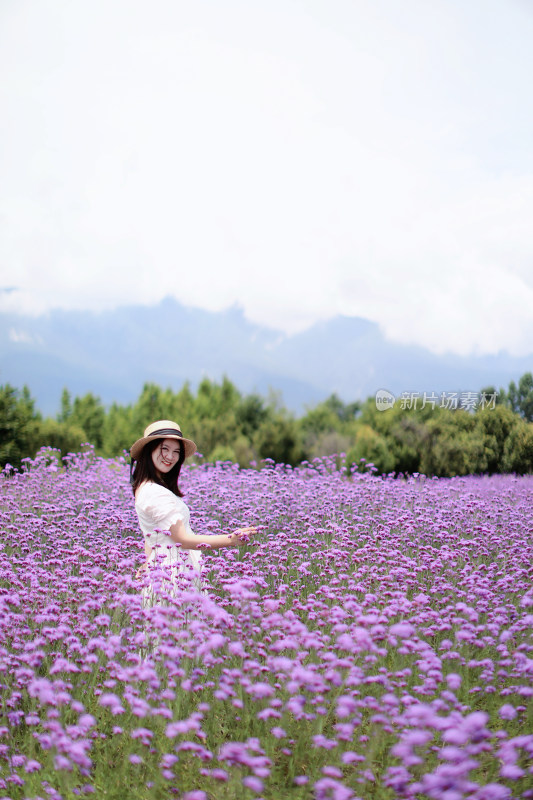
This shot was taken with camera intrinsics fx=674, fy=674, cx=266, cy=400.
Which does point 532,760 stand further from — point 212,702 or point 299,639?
point 212,702

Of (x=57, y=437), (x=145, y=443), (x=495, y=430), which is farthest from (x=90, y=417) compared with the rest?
(x=145, y=443)

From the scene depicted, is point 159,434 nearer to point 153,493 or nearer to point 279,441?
point 153,493

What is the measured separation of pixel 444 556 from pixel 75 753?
2.67 m

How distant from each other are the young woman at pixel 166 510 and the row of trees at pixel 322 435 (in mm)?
8360

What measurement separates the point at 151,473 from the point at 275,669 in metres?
1.89

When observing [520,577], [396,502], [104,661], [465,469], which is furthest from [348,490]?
[465,469]

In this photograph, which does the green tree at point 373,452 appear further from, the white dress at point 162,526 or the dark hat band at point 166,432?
the white dress at point 162,526

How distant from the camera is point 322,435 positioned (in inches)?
704

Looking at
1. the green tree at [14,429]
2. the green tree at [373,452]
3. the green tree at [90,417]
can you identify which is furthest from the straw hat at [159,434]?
the green tree at [90,417]

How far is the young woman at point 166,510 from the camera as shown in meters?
4.04

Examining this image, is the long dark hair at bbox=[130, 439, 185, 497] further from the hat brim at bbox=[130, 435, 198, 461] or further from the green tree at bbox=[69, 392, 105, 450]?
the green tree at bbox=[69, 392, 105, 450]

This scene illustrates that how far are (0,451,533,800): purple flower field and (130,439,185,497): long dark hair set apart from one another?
1.67ft

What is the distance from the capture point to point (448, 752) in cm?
187

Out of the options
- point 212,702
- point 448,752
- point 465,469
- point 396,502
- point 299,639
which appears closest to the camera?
point 448,752
